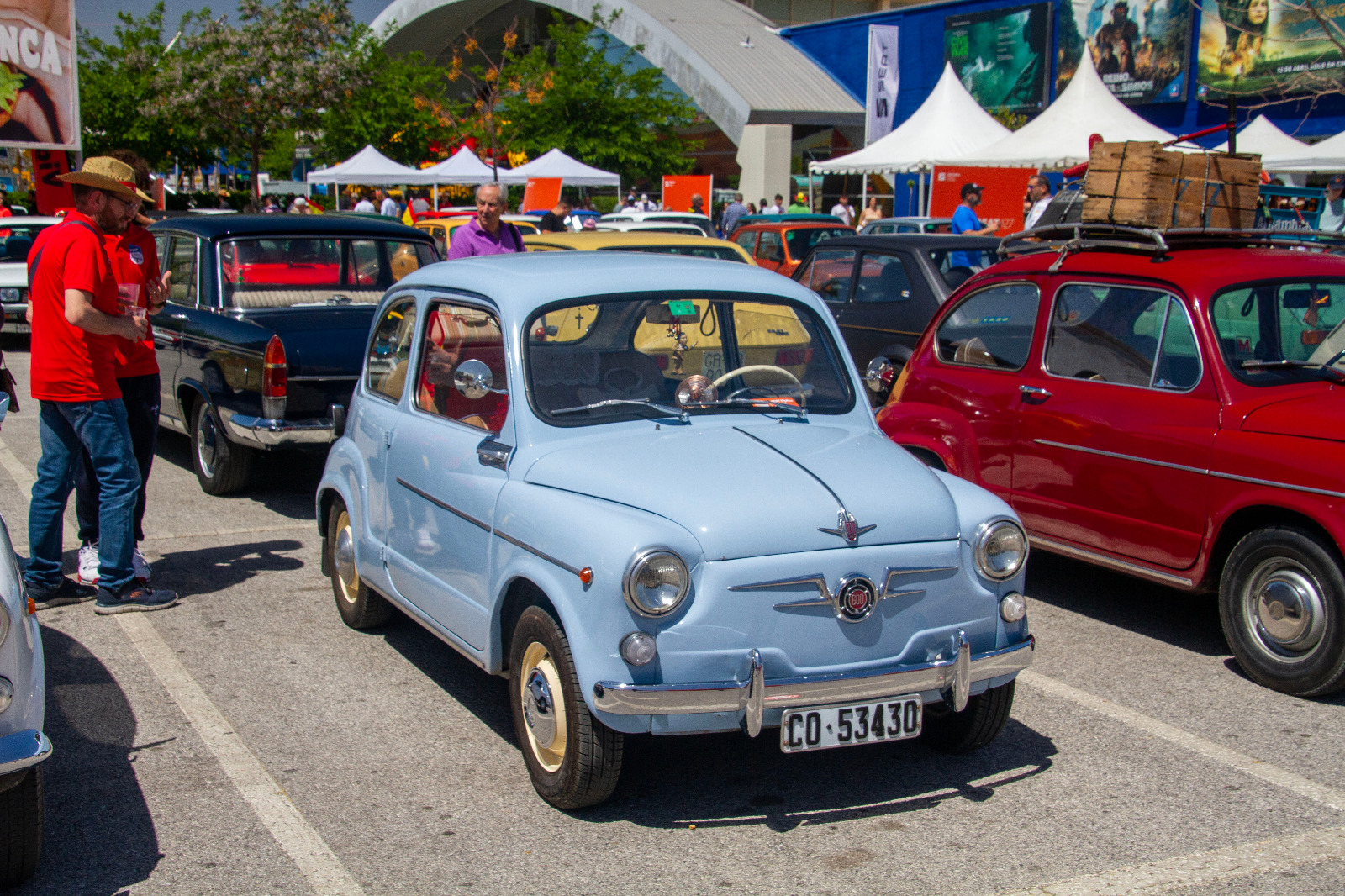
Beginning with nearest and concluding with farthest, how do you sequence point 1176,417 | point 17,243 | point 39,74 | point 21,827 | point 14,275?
point 21,827 → point 1176,417 → point 39,74 → point 17,243 → point 14,275

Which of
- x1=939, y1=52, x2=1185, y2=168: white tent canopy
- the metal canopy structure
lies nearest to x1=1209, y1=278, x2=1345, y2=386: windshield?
x1=939, y1=52, x2=1185, y2=168: white tent canopy

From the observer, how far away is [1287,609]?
16.6 feet

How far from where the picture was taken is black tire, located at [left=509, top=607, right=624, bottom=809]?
3738 millimetres

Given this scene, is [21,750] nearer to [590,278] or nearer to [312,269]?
[590,278]

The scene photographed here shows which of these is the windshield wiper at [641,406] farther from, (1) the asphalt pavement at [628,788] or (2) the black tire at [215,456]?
(2) the black tire at [215,456]

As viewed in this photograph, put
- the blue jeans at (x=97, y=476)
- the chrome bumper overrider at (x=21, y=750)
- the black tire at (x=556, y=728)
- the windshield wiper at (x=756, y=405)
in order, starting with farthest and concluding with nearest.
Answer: the blue jeans at (x=97, y=476), the windshield wiper at (x=756, y=405), the black tire at (x=556, y=728), the chrome bumper overrider at (x=21, y=750)

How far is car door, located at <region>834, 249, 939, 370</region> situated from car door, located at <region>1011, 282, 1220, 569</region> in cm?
352

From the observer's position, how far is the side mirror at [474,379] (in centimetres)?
433

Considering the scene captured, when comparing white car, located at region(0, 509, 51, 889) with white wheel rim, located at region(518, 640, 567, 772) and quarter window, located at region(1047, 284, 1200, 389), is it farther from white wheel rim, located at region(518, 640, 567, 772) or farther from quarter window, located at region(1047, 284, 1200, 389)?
quarter window, located at region(1047, 284, 1200, 389)

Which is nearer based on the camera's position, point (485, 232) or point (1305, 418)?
point (1305, 418)

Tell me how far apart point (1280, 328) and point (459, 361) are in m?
3.67

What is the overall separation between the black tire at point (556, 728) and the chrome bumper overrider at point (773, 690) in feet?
0.63

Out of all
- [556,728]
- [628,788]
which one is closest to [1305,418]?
[628,788]

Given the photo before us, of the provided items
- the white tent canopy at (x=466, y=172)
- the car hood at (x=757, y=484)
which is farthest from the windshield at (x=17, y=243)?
the white tent canopy at (x=466, y=172)
